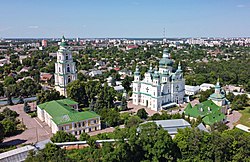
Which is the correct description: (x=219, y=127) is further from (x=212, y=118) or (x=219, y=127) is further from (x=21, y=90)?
Result: (x=21, y=90)

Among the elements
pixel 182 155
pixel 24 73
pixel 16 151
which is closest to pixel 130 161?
pixel 182 155

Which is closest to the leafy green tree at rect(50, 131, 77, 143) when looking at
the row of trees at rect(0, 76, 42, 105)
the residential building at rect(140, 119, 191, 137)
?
the residential building at rect(140, 119, 191, 137)

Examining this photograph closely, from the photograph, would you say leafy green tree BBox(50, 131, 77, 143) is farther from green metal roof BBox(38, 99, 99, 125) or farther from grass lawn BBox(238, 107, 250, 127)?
grass lawn BBox(238, 107, 250, 127)

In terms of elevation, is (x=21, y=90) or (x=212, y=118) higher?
(x=21, y=90)

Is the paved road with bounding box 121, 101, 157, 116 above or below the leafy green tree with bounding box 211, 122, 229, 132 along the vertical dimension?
below

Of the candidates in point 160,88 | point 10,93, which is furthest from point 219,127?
point 10,93

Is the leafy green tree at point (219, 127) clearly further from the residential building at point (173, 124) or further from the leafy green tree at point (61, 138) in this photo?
the leafy green tree at point (61, 138)

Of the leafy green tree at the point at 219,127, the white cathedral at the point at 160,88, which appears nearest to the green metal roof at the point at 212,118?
the leafy green tree at the point at 219,127
